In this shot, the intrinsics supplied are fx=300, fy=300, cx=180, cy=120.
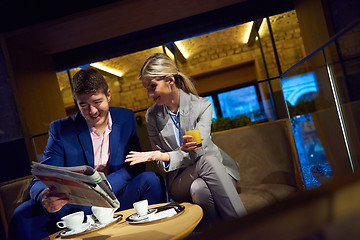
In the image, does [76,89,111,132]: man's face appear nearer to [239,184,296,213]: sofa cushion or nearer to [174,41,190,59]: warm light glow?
[239,184,296,213]: sofa cushion

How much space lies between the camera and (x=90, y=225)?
1361 millimetres

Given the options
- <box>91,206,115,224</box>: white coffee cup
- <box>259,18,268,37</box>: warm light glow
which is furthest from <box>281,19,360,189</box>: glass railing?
<box>259,18,268,37</box>: warm light glow

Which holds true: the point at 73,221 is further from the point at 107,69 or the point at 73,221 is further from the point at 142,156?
the point at 107,69

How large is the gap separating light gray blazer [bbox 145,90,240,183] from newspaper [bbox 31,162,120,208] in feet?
2.06

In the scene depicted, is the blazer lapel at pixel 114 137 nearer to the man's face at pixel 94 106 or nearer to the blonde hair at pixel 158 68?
the man's face at pixel 94 106

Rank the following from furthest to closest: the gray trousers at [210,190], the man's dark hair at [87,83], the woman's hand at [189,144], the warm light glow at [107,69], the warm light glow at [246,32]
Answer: the warm light glow at [246,32] → the warm light glow at [107,69] → the man's dark hair at [87,83] → the woman's hand at [189,144] → the gray trousers at [210,190]

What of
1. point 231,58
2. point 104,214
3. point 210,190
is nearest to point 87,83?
point 104,214

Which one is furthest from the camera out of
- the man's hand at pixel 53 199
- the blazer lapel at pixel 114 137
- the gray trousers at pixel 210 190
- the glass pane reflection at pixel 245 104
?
the glass pane reflection at pixel 245 104

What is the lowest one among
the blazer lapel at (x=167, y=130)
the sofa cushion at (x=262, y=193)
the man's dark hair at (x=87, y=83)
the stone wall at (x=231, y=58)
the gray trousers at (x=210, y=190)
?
the sofa cushion at (x=262, y=193)

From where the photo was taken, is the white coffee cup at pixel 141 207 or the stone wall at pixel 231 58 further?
the stone wall at pixel 231 58

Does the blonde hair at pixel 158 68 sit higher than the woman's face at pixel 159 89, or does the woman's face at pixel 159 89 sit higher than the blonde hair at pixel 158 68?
the blonde hair at pixel 158 68

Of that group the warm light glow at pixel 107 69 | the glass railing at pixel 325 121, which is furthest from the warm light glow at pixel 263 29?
the warm light glow at pixel 107 69

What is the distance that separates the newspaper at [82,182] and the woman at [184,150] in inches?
15.0

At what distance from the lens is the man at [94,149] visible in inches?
64.8
